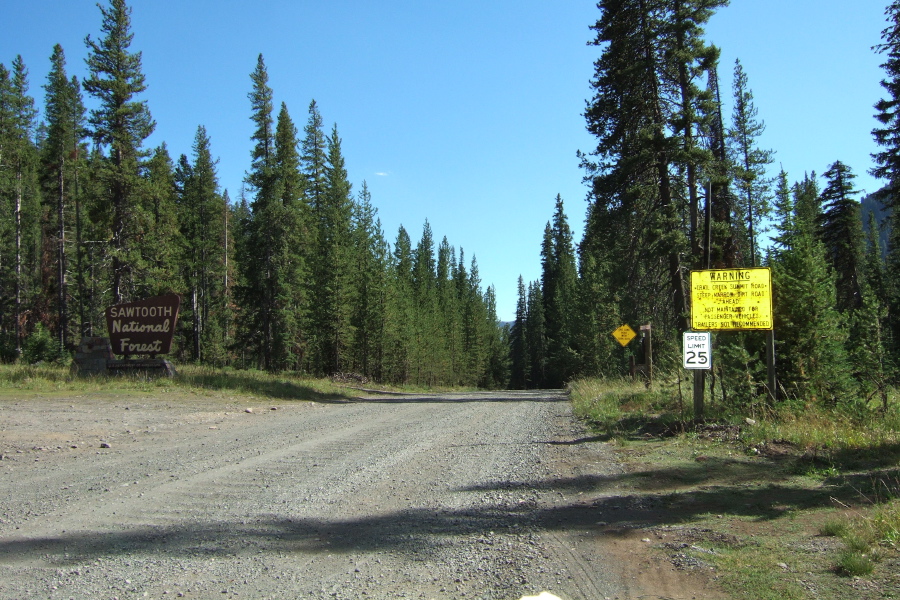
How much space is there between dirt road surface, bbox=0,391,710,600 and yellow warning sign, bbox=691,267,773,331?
325 centimetres

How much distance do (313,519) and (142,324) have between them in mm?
17691

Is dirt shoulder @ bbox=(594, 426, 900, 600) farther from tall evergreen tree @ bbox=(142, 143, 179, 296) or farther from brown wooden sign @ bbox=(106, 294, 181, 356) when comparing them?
tall evergreen tree @ bbox=(142, 143, 179, 296)

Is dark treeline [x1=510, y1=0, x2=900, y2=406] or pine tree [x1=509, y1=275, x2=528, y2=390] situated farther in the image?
pine tree [x1=509, y1=275, x2=528, y2=390]

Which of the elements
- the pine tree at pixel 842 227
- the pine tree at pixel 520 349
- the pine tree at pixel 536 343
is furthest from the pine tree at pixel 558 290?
the pine tree at pixel 842 227

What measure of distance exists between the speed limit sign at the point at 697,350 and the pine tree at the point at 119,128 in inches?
1032

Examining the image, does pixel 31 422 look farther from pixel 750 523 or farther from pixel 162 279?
pixel 162 279

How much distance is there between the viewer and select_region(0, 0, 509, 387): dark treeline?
94.7ft

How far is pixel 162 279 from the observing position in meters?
34.3

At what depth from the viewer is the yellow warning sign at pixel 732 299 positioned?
10680 mm

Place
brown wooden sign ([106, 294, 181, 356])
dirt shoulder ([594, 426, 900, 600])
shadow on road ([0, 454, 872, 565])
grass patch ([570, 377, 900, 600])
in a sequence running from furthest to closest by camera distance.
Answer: brown wooden sign ([106, 294, 181, 356]) → shadow on road ([0, 454, 872, 565]) → grass patch ([570, 377, 900, 600]) → dirt shoulder ([594, 426, 900, 600])

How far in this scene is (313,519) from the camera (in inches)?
225

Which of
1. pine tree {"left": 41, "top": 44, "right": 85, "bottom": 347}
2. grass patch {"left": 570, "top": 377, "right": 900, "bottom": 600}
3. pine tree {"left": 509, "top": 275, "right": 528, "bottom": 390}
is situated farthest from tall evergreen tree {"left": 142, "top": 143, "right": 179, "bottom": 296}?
pine tree {"left": 509, "top": 275, "right": 528, "bottom": 390}

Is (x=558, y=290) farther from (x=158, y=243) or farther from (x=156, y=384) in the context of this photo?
(x=156, y=384)

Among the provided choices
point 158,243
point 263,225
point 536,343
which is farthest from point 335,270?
point 536,343
